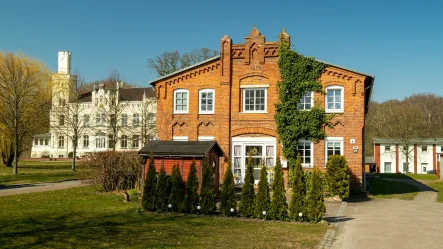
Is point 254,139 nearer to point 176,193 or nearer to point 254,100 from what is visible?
point 254,100

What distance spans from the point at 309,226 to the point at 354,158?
990 centimetres

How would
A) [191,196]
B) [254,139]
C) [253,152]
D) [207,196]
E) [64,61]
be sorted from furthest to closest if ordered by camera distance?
[64,61] < [254,139] < [253,152] < [191,196] < [207,196]

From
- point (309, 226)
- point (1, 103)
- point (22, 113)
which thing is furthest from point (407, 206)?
point (1, 103)

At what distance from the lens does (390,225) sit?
13258 mm

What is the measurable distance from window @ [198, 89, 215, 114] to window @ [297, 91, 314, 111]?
4.80 m

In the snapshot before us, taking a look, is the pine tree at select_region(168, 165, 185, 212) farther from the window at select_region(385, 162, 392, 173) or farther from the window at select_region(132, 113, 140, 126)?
the window at select_region(385, 162, 392, 173)

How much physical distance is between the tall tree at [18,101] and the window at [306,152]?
21750mm

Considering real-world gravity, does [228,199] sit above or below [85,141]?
below

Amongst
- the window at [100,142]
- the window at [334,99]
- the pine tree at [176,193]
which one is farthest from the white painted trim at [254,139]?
the window at [100,142]

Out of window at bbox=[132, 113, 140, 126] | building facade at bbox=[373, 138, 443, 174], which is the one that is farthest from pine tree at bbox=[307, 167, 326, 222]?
building facade at bbox=[373, 138, 443, 174]

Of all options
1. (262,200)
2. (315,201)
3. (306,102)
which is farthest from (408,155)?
(262,200)

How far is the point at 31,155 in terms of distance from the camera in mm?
75125

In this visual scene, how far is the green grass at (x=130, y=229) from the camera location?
9625 millimetres

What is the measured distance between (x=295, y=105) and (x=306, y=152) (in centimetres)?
251
